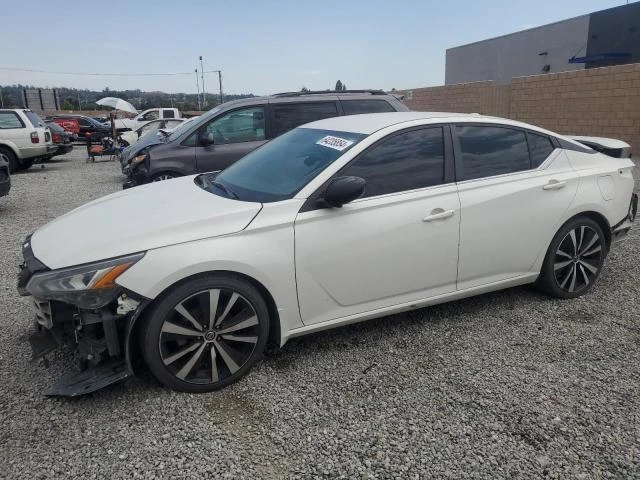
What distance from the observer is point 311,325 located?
129 inches

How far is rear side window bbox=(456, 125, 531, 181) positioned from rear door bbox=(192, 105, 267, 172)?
4266 mm

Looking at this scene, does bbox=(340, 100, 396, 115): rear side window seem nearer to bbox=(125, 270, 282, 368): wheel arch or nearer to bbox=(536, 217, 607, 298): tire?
bbox=(536, 217, 607, 298): tire

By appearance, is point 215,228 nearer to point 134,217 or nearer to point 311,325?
point 134,217

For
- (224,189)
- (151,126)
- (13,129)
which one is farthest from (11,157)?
(224,189)

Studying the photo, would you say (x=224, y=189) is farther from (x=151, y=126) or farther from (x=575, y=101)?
(x=151, y=126)

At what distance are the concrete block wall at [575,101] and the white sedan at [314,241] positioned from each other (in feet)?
32.0

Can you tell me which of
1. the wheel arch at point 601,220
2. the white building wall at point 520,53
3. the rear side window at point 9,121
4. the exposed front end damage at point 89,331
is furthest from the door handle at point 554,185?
the white building wall at point 520,53

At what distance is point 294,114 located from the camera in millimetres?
7613

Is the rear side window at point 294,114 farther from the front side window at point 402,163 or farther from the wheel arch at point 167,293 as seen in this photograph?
the wheel arch at point 167,293

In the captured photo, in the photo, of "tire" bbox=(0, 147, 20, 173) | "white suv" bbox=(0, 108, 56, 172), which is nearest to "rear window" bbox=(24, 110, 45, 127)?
"white suv" bbox=(0, 108, 56, 172)

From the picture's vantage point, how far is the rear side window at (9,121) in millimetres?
13125

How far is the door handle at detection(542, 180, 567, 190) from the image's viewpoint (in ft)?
13.0

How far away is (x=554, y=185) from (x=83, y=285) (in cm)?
339

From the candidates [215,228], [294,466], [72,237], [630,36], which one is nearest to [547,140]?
[215,228]
